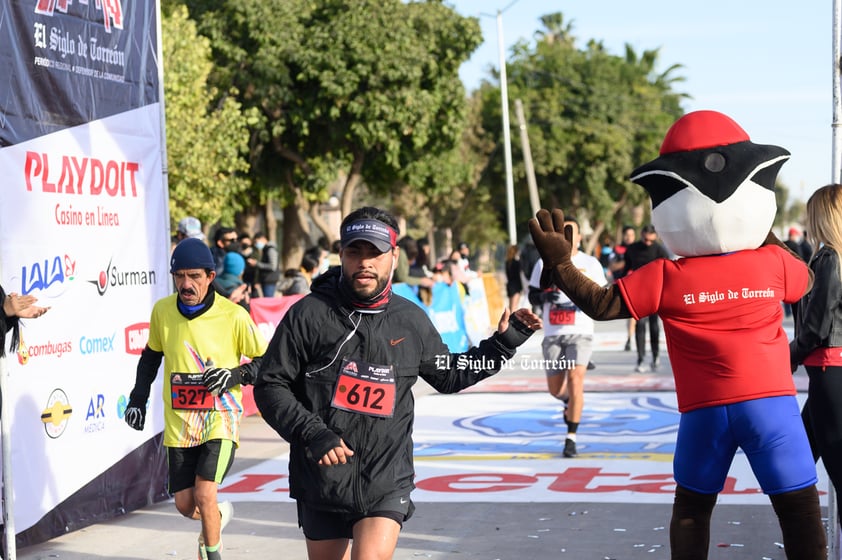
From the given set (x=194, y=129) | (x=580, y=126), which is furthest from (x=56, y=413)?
(x=580, y=126)

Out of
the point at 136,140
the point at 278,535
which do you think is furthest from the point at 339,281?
the point at 136,140

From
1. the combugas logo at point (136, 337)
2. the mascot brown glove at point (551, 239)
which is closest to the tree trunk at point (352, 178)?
the combugas logo at point (136, 337)

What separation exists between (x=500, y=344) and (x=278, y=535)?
128 inches

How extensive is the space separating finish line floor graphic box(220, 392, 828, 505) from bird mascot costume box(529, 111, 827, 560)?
329cm

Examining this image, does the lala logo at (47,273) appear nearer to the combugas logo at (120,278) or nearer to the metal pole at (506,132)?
the combugas logo at (120,278)

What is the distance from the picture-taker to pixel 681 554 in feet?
15.7

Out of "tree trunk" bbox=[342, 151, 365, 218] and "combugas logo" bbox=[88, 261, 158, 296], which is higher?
"tree trunk" bbox=[342, 151, 365, 218]

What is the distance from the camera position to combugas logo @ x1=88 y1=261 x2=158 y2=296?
791 cm

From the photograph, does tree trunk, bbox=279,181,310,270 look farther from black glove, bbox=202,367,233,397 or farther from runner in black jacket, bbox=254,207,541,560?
runner in black jacket, bbox=254,207,541,560

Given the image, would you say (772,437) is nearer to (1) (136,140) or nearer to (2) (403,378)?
(2) (403,378)

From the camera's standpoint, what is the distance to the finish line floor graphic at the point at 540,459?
8406 mm

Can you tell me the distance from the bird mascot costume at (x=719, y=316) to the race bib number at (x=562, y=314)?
4817 mm

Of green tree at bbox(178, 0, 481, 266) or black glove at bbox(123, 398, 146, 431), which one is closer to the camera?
black glove at bbox(123, 398, 146, 431)

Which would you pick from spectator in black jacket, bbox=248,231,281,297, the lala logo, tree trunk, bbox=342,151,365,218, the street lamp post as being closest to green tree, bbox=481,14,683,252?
the street lamp post
